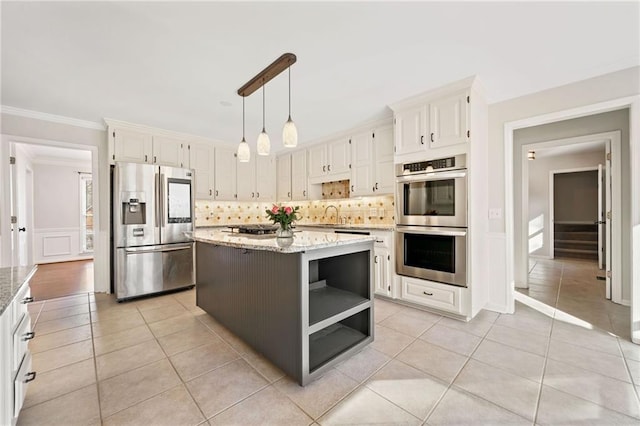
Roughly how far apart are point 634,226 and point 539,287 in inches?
80.3

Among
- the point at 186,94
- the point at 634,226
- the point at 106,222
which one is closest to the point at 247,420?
the point at 186,94

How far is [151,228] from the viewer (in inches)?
145

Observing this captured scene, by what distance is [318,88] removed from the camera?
2.79 meters

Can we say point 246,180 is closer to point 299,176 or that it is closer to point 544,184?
point 299,176

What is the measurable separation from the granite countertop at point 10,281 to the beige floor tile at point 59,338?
1099 millimetres

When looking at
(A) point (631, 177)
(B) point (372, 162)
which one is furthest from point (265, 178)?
(A) point (631, 177)

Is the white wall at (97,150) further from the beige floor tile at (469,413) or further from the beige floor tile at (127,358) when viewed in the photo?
the beige floor tile at (469,413)

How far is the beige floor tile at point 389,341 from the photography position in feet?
7.20

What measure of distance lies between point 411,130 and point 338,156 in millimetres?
1524

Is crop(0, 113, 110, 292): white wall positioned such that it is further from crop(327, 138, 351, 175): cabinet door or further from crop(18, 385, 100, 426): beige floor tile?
crop(327, 138, 351, 175): cabinet door

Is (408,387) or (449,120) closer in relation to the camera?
(408,387)

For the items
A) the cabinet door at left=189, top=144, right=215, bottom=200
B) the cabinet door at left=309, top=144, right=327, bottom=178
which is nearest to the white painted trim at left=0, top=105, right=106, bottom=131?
the cabinet door at left=189, top=144, right=215, bottom=200

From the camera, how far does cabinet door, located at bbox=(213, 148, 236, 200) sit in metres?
4.73

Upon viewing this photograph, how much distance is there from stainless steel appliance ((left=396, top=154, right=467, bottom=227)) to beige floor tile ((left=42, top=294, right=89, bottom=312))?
4271 millimetres
